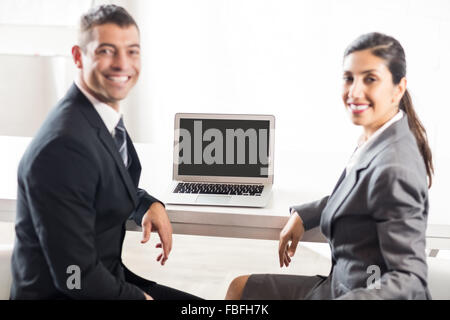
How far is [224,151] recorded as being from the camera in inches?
87.0

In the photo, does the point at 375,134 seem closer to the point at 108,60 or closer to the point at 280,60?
the point at 108,60

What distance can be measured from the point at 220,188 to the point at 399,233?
2.70ft

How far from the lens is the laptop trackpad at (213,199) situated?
1.98 metres

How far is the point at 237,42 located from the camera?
→ 12.7ft

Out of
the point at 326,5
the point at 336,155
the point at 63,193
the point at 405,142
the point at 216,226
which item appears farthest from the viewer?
the point at 326,5

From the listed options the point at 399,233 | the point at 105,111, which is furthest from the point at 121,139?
the point at 399,233

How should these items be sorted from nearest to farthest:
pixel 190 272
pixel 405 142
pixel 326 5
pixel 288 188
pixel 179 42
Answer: pixel 405 142, pixel 288 188, pixel 190 272, pixel 326 5, pixel 179 42

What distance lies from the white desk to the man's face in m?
0.50

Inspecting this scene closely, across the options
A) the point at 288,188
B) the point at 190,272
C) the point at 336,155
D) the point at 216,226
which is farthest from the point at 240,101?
the point at 216,226

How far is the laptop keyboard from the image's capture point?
6.82ft

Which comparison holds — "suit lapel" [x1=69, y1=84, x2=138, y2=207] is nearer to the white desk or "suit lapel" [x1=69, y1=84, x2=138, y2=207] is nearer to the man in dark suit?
the man in dark suit

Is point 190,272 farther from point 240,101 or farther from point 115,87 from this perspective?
point 115,87

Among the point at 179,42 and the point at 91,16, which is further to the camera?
the point at 179,42
